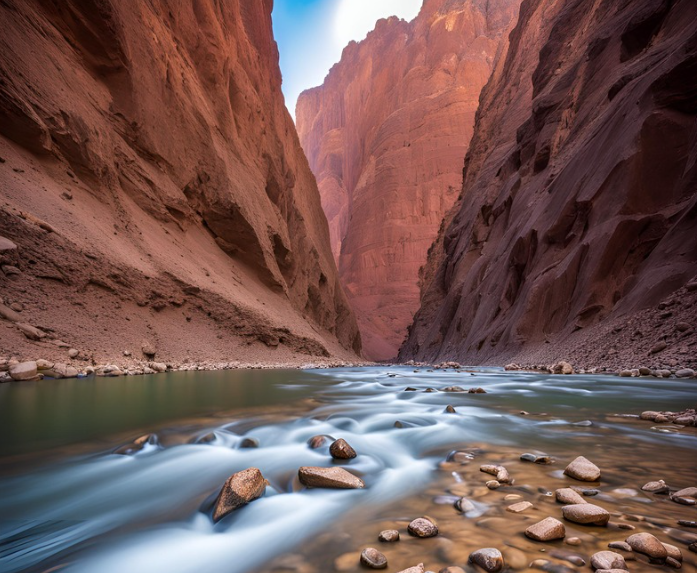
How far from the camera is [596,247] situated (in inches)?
495

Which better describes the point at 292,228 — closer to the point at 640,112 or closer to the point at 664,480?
the point at 640,112


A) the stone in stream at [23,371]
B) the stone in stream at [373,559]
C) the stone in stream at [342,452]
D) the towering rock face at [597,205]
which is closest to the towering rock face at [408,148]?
the towering rock face at [597,205]

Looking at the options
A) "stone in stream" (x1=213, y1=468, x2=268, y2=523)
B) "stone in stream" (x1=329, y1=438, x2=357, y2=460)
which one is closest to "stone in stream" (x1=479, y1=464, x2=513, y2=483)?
"stone in stream" (x1=329, y1=438, x2=357, y2=460)

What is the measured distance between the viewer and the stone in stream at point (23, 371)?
260 inches

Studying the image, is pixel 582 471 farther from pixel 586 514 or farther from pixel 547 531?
pixel 547 531

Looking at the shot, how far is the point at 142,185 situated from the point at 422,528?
18.1 metres

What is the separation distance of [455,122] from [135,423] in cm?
7699

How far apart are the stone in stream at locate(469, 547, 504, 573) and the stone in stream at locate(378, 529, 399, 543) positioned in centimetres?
35

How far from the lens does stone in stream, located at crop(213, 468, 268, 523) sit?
2.10 metres

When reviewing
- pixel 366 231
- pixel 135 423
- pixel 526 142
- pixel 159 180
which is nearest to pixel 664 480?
pixel 135 423

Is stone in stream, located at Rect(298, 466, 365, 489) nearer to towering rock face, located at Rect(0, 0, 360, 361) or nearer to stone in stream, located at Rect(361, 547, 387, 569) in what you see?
stone in stream, located at Rect(361, 547, 387, 569)

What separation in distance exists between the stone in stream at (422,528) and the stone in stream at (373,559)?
237mm

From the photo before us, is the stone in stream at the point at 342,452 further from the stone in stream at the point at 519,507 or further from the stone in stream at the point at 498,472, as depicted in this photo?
the stone in stream at the point at 519,507

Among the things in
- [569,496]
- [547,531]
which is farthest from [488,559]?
[569,496]
